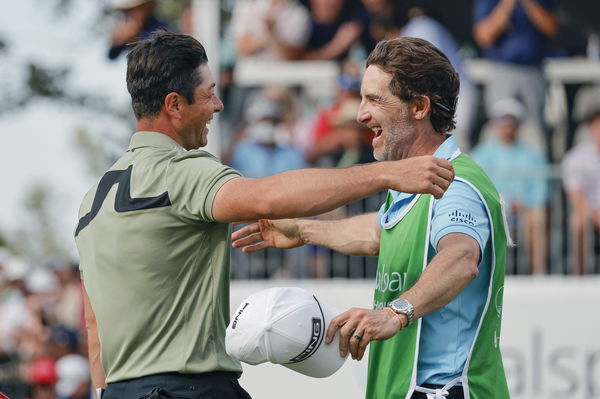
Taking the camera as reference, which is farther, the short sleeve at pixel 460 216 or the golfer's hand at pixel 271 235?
the golfer's hand at pixel 271 235

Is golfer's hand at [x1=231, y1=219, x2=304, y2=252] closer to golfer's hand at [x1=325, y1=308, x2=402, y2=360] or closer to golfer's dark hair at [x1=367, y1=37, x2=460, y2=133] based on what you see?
golfer's dark hair at [x1=367, y1=37, x2=460, y2=133]

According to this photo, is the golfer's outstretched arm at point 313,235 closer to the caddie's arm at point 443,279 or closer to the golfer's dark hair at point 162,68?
the golfer's dark hair at point 162,68

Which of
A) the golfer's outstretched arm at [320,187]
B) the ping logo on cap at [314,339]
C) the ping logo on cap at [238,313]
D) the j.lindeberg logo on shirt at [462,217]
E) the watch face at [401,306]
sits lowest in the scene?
the ping logo on cap at [314,339]

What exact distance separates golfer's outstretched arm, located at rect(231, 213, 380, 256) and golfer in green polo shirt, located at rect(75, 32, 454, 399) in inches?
26.5

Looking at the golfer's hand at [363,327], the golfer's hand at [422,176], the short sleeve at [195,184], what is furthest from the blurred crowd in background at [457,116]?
the golfer's hand at [422,176]

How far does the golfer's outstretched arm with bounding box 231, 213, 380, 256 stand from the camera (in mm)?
5445

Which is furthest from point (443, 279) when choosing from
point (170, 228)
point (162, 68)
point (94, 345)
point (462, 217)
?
point (94, 345)

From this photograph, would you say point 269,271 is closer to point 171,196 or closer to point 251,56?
point 251,56

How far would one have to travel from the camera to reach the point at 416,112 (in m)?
5.05

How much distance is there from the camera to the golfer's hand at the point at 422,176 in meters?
4.21

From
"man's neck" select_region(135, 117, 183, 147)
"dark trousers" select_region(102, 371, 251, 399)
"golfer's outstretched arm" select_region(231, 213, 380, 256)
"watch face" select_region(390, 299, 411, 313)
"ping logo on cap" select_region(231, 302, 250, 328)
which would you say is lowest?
"dark trousers" select_region(102, 371, 251, 399)

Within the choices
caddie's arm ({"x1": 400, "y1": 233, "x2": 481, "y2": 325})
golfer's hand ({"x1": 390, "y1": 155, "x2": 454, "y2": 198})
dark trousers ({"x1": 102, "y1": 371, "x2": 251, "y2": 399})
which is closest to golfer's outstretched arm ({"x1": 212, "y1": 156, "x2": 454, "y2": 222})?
golfer's hand ({"x1": 390, "y1": 155, "x2": 454, "y2": 198})

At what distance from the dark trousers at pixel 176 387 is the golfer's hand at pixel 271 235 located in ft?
2.76

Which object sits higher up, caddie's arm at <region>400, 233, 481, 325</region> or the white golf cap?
caddie's arm at <region>400, 233, 481, 325</region>
